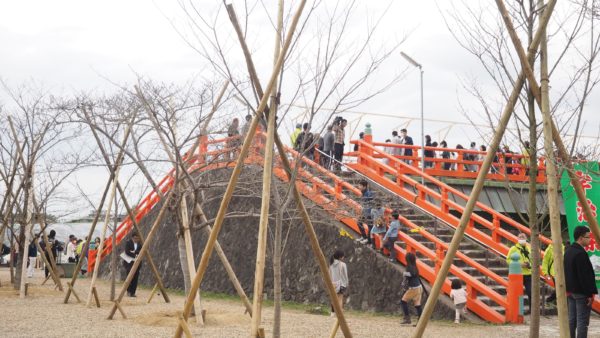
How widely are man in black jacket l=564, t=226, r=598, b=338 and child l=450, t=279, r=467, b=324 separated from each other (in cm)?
414

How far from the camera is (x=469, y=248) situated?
15.2m

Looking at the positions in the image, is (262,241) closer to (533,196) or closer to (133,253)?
(533,196)

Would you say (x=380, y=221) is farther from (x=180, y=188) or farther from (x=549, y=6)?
(x=549, y=6)

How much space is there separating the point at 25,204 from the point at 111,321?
16.5ft

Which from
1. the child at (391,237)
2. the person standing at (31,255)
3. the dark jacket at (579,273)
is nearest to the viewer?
the dark jacket at (579,273)

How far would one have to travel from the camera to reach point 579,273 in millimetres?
8000

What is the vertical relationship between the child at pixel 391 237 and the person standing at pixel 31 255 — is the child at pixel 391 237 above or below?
above

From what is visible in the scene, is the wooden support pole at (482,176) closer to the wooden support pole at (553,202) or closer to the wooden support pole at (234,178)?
the wooden support pole at (553,202)

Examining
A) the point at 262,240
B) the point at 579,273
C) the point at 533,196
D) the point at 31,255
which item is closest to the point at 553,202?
the point at 533,196

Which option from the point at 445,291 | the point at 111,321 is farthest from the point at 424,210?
the point at 111,321

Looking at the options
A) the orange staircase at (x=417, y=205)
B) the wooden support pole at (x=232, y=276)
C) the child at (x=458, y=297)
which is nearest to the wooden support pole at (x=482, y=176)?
the wooden support pole at (x=232, y=276)

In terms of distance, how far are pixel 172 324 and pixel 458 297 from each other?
506cm

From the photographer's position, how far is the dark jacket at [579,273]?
7.98m

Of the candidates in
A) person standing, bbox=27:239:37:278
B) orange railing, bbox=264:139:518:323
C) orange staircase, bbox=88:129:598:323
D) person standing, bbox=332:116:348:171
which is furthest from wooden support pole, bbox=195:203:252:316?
person standing, bbox=27:239:37:278
